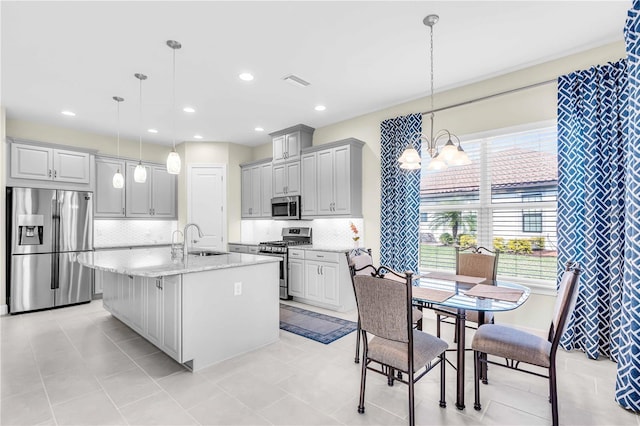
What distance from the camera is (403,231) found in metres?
4.34

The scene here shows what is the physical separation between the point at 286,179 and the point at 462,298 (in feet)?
13.6

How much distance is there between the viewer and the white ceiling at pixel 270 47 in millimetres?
2557

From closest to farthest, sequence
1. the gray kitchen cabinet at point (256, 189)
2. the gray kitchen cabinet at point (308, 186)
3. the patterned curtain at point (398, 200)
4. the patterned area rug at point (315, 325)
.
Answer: the patterned area rug at point (315, 325), the patterned curtain at point (398, 200), the gray kitchen cabinet at point (308, 186), the gray kitchen cabinet at point (256, 189)

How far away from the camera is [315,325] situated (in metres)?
3.96

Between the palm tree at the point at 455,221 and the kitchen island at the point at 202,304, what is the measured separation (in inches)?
90.0

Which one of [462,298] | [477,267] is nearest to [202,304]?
[462,298]

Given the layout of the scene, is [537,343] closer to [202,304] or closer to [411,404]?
[411,404]

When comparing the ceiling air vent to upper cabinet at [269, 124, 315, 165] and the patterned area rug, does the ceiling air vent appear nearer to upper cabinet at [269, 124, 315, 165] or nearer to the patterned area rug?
upper cabinet at [269, 124, 315, 165]

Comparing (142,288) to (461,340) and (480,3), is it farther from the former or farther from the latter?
(480,3)

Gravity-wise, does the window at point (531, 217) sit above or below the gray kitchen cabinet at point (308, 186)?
below

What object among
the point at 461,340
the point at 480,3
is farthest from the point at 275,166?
the point at 461,340

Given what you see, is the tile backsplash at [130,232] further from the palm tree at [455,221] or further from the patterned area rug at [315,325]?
the palm tree at [455,221]

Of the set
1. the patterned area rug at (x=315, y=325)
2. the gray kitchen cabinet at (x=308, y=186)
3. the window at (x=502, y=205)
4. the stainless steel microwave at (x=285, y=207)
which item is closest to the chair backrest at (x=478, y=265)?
the window at (x=502, y=205)

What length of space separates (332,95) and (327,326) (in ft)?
9.92
